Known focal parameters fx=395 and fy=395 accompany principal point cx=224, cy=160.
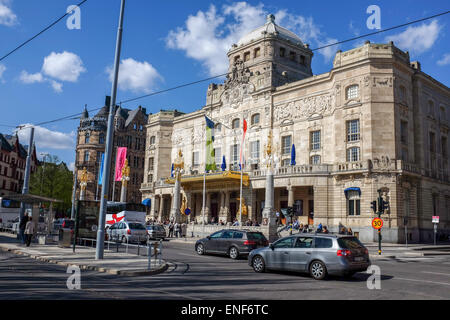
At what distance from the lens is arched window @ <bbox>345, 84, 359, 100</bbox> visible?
139 ft

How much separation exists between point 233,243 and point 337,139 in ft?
86.0

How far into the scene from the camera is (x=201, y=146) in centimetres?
6038

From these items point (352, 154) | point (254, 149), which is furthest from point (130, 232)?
point (254, 149)

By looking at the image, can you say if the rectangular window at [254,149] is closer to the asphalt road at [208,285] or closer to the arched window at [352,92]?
the arched window at [352,92]

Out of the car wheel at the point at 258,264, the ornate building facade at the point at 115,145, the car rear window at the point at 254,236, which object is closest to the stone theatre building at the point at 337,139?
the car rear window at the point at 254,236

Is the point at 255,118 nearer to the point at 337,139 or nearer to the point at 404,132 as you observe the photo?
the point at 337,139

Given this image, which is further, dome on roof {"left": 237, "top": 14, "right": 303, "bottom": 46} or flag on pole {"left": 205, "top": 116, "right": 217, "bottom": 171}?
dome on roof {"left": 237, "top": 14, "right": 303, "bottom": 46}

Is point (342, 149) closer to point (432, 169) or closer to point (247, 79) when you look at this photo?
point (432, 169)

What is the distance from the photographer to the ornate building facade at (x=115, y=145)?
7994 centimetres

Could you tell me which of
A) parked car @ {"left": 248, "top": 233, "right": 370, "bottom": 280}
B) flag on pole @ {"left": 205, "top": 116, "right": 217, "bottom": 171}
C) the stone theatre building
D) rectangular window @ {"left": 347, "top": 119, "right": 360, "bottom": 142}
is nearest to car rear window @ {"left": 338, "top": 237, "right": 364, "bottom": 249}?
parked car @ {"left": 248, "top": 233, "right": 370, "bottom": 280}

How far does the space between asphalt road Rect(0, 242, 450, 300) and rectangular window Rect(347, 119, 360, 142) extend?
93.1 feet

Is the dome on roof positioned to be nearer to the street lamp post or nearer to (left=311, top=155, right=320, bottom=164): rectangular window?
(left=311, top=155, right=320, bottom=164): rectangular window

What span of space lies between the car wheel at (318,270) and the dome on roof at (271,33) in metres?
49.8

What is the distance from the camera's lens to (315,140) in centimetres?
4631
